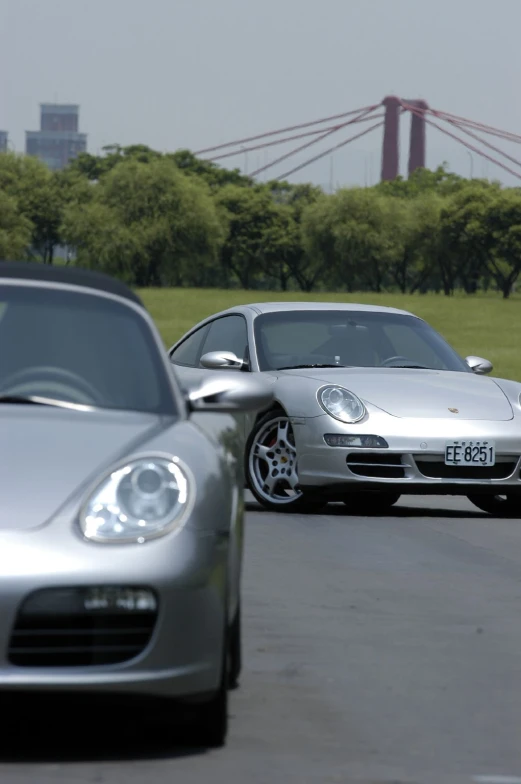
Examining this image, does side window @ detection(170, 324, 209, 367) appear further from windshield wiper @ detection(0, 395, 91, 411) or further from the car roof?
windshield wiper @ detection(0, 395, 91, 411)

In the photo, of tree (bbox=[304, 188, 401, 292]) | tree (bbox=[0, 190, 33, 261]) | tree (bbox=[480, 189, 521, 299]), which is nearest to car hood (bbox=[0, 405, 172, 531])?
tree (bbox=[480, 189, 521, 299])

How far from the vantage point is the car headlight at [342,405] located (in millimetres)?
9984

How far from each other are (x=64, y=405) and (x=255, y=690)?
3.51ft

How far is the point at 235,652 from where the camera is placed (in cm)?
482

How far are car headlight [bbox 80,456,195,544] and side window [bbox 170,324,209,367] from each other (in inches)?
295

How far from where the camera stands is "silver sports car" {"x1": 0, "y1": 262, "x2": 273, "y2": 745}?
3777 millimetres

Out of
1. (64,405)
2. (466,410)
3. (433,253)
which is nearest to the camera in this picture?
(64,405)

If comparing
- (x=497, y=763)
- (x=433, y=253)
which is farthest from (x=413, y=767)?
(x=433, y=253)

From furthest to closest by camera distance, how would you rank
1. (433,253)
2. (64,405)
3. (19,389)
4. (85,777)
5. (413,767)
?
(433,253) < (19,389) < (64,405) < (413,767) < (85,777)

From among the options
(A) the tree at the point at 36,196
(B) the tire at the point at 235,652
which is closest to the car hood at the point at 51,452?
(B) the tire at the point at 235,652

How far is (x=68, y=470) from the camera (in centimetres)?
399

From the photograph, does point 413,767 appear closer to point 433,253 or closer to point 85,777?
point 85,777

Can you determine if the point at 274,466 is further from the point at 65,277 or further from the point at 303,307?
the point at 65,277

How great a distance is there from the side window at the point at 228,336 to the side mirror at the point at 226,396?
20.1ft
